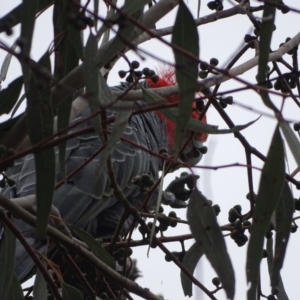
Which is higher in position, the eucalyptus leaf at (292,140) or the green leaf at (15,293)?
the eucalyptus leaf at (292,140)

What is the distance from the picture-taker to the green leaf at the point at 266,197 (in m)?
1.15

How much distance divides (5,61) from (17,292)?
646 mm

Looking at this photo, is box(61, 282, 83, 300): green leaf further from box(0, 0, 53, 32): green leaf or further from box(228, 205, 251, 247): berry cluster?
box(0, 0, 53, 32): green leaf

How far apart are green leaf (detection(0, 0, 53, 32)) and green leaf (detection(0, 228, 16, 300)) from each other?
41 cm

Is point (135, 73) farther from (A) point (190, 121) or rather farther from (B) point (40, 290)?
(B) point (40, 290)

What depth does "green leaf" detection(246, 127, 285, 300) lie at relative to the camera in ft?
3.79

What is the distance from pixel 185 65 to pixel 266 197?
27 cm

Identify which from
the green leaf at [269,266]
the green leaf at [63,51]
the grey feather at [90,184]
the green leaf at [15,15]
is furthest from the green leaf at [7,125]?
the grey feather at [90,184]

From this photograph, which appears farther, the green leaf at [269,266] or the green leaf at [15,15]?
the green leaf at [269,266]

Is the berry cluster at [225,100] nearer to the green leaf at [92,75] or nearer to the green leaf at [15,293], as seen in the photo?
the green leaf at [92,75]

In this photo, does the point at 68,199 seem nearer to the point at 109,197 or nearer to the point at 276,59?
the point at 109,197

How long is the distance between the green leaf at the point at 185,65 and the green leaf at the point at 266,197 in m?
0.16

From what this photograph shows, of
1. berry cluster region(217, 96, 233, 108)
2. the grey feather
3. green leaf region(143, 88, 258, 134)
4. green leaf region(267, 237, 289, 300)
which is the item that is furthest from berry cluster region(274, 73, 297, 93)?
the grey feather

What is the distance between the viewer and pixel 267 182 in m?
1.17
